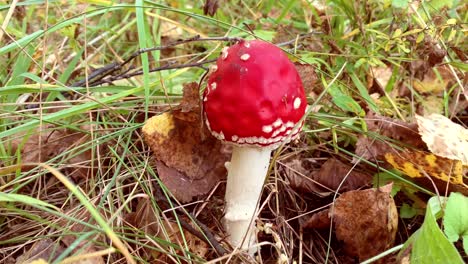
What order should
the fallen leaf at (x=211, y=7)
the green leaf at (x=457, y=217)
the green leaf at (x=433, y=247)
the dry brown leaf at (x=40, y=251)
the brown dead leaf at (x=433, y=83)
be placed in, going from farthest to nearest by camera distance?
1. the brown dead leaf at (x=433, y=83)
2. the fallen leaf at (x=211, y=7)
3. the dry brown leaf at (x=40, y=251)
4. the green leaf at (x=457, y=217)
5. the green leaf at (x=433, y=247)

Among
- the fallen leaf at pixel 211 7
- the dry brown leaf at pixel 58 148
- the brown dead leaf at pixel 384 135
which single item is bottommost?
the dry brown leaf at pixel 58 148

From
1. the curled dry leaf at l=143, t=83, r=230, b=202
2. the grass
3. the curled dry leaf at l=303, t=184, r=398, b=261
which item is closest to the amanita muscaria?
the grass

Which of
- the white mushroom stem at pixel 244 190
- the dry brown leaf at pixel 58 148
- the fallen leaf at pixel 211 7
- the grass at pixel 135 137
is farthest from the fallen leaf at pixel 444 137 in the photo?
the dry brown leaf at pixel 58 148

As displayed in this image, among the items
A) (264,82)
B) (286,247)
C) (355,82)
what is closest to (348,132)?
(355,82)

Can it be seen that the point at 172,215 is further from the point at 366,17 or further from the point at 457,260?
the point at 366,17

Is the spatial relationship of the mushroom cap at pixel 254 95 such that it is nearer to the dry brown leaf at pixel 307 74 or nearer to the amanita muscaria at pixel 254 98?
the amanita muscaria at pixel 254 98

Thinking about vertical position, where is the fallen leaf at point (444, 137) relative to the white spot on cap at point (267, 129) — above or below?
below

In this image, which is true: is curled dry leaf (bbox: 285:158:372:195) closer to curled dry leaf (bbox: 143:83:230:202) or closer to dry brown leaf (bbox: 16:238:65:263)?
curled dry leaf (bbox: 143:83:230:202)
